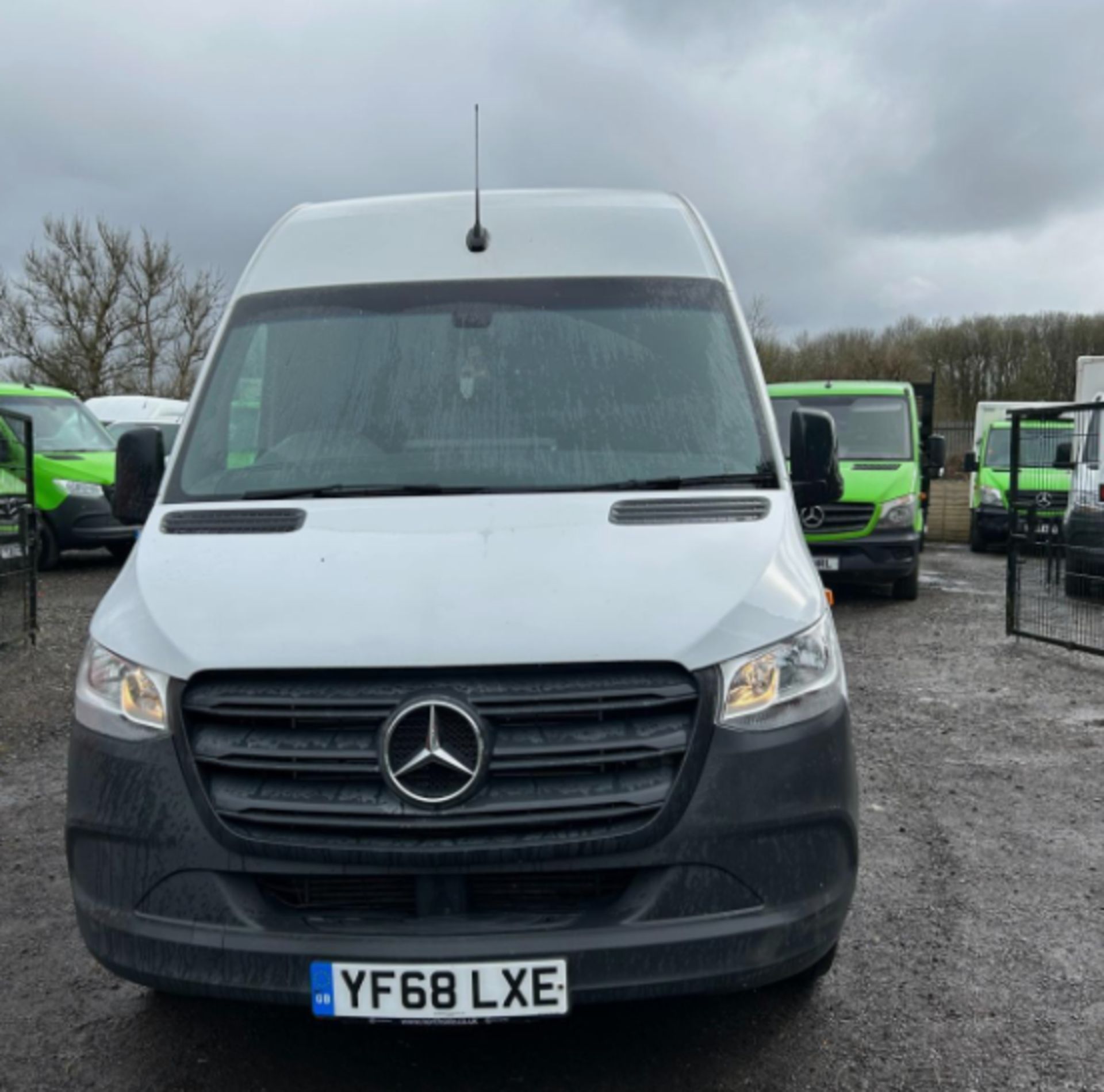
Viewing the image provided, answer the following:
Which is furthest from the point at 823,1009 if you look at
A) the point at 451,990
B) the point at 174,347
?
the point at 174,347

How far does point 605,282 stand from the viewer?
4.18 metres

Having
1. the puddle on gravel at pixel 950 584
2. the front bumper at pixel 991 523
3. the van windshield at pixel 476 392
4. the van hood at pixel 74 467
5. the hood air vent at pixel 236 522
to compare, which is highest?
the van windshield at pixel 476 392

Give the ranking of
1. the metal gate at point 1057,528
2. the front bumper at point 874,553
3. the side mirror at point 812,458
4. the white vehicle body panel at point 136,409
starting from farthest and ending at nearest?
the white vehicle body panel at point 136,409 < the front bumper at point 874,553 < the metal gate at point 1057,528 < the side mirror at point 812,458

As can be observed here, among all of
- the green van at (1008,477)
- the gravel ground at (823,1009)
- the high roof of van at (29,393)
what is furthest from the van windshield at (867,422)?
the high roof of van at (29,393)

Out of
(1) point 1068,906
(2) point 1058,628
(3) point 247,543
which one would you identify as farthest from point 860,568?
(3) point 247,543

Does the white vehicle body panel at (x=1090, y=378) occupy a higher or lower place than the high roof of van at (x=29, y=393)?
higher

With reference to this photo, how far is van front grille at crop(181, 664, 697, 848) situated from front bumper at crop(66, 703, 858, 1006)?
65 mm

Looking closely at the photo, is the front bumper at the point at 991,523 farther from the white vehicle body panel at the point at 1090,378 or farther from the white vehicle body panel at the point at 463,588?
the white vehicle body panel at the point at 463,588

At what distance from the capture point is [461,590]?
117 inches

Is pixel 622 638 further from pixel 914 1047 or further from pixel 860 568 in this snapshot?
Answer: pixel 860 568

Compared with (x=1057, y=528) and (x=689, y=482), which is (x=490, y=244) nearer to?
(x=689, y=482)

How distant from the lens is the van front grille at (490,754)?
2.73 metres

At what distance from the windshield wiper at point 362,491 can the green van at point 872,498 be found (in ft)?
26.7

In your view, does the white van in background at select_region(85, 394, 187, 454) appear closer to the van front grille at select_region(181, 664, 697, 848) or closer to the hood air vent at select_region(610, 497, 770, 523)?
the hood air vent at select_region(610, 497, 770, 523)
